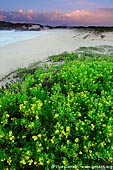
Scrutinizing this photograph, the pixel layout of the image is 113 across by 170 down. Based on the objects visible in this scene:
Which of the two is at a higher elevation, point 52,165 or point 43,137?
point 43,137

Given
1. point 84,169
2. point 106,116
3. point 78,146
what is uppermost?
point 106,116

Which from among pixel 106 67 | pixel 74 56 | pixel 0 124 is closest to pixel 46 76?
pixel 106 67

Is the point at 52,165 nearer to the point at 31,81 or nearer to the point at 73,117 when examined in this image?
the point at 73,117

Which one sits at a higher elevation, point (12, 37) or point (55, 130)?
point (55, 130)

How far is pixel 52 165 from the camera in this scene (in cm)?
496

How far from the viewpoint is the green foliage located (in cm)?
502

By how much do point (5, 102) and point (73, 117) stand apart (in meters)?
1.27

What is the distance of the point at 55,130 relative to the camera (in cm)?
527

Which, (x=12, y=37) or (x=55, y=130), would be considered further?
(x=12, y=37)

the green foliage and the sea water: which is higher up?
the green foliage

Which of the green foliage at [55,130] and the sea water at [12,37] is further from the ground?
the green foliage at [55,130]

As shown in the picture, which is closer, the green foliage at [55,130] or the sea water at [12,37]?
the green foliage at [55,130]

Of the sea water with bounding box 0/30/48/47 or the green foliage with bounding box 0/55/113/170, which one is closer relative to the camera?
the green foliage with bounding box 0/55/113/170

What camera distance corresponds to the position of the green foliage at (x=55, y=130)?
16.5 feet
